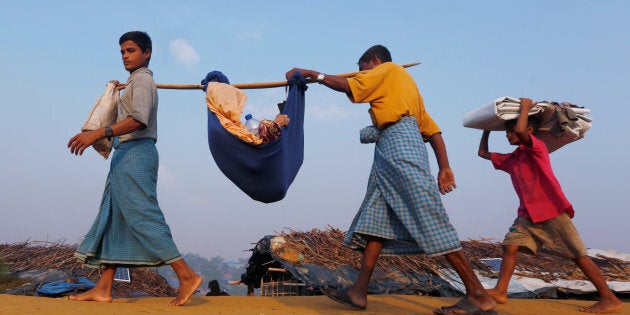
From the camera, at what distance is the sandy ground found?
3.61 metres

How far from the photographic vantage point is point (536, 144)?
4930 mm

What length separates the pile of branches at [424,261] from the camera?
9102 mm

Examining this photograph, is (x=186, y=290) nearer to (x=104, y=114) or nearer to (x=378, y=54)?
(x=104, y=114)

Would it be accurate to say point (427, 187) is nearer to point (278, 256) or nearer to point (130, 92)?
point (130, 92)

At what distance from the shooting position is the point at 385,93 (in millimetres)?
4219

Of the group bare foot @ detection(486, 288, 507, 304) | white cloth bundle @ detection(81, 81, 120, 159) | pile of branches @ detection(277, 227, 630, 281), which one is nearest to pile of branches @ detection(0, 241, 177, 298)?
pile of branches @ detection(277, 227, 630, 281)

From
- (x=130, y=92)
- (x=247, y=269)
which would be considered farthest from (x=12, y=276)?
(x=130, y=92)

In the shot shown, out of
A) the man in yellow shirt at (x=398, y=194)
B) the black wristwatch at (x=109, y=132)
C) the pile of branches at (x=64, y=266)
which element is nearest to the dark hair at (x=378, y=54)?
the man in yellow shirt at (x=398, y=194)

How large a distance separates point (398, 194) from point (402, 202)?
0.24 ft

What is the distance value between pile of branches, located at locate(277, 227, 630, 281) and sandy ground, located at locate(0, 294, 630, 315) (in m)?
3.58

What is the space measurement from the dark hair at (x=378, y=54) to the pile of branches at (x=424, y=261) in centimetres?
499

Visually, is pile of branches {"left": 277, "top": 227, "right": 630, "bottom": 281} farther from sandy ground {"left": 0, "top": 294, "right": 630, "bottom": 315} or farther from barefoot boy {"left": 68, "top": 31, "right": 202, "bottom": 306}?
barefoot boy {"left": 68, "top": 31, "right": 202, "bottom": 306}

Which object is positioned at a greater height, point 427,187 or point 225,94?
point 225,94

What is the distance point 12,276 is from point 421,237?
9735mm
